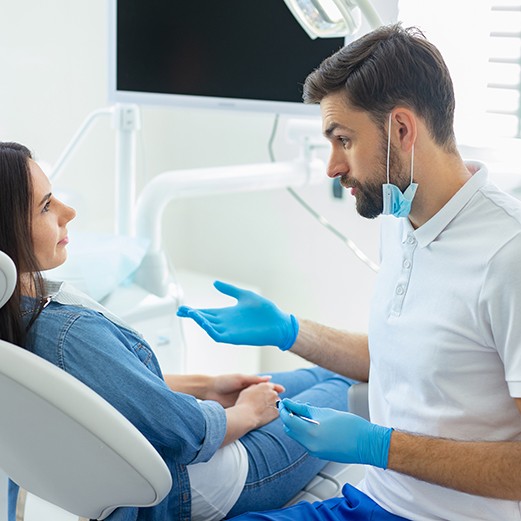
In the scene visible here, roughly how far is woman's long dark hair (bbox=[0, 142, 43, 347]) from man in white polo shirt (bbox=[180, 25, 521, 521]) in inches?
16.6

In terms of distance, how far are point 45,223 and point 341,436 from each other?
0.55 m

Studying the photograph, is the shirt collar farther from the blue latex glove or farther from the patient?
the patient

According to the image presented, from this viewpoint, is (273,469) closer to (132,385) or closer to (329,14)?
(132,385)

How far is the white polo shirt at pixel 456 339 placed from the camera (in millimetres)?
1196

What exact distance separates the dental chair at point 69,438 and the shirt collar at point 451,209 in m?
0.58

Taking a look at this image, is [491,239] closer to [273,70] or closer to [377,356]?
[377,356]

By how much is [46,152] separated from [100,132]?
0.75 ft

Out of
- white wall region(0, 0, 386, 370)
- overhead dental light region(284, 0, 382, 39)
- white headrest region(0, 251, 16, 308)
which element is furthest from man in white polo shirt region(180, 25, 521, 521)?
white wall region(0, 0, 386, 370)

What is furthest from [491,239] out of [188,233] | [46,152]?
[188,233]

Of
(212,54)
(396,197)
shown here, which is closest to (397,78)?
(396,197)

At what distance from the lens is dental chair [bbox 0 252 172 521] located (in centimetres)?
93

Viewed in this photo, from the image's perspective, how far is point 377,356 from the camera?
1398mm

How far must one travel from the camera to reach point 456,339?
1.25m

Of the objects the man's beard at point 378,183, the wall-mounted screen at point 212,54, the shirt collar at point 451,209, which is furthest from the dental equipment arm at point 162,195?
the shirt collar at point 451,209
